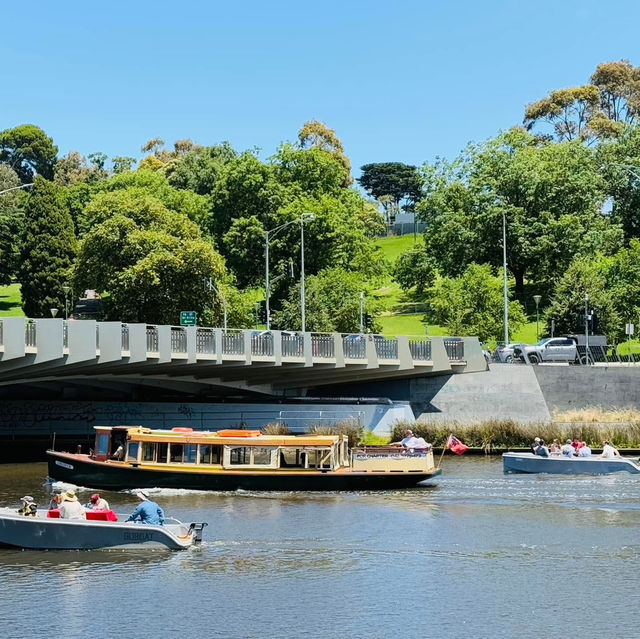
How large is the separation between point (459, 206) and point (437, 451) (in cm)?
5202

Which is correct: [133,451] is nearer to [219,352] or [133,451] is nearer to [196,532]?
[219,352]

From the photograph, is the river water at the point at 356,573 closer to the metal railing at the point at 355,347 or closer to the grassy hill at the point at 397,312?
the metal railing at the point at 355,347

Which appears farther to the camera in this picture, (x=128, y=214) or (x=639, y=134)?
(x=639, y=134)

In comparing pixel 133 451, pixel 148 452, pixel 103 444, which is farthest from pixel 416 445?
pixel 103 444

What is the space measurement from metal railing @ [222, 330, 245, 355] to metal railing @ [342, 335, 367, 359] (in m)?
Answer: 7.81

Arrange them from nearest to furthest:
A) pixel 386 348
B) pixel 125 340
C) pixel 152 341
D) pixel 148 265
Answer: pixel 125 340 < pixel 152 341 < pixel 386 348 < pixel 148 265

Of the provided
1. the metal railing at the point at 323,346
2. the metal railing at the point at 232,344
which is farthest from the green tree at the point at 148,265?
the metal railing at the point at 232,344

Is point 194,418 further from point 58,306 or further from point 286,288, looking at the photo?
point 58,306

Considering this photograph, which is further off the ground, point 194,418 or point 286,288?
point 286,288

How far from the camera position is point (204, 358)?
62.6m

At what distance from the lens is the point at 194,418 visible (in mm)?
74375

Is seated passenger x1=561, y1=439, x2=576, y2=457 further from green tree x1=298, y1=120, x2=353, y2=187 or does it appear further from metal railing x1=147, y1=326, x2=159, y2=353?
green tree x1=298, y1=120, x2=353, y2=187

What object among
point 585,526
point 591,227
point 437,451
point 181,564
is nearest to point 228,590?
point 181,564

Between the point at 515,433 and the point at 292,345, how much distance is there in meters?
12.7
